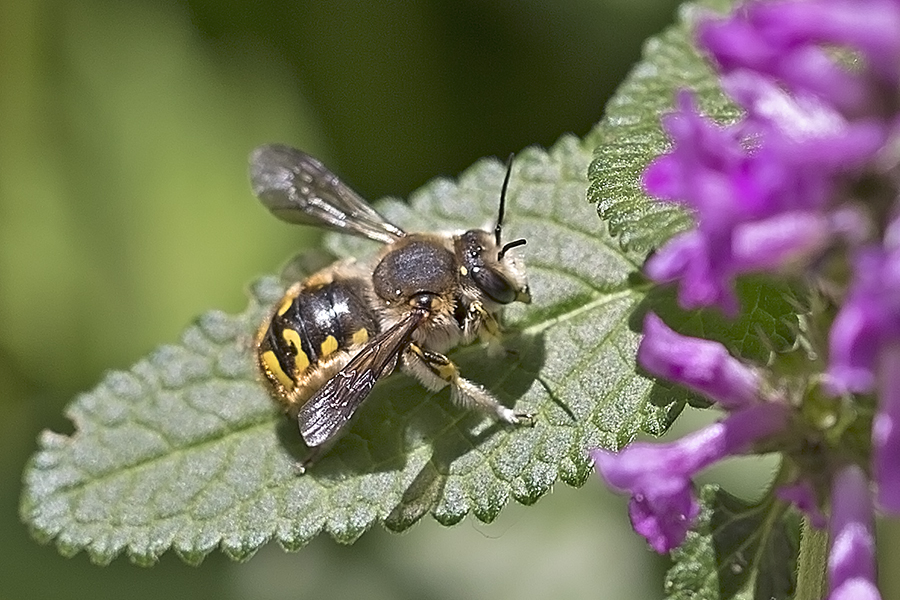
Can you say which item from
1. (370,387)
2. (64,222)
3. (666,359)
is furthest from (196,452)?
(64,222)

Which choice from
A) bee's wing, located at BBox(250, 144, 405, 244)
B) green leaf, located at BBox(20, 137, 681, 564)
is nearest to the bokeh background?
bee's wing, located at BBox(250, 144, 405, 244)

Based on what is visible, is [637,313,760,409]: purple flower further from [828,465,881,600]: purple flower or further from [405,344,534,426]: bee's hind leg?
[405,344,534,426]: bee's hind leg

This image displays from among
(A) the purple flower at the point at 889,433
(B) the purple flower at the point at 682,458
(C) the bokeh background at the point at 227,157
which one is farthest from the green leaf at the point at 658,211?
(C) the bokeh background at the point at 227,157

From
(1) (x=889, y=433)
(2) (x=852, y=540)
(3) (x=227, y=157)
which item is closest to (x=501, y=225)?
(2) (x=852, y=540)

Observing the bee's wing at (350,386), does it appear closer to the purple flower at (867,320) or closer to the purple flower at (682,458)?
the purple flower at (682,458)

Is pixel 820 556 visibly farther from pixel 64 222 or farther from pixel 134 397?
pixel 64 222

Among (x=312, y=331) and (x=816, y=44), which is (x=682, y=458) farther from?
(x=312, y=331)
